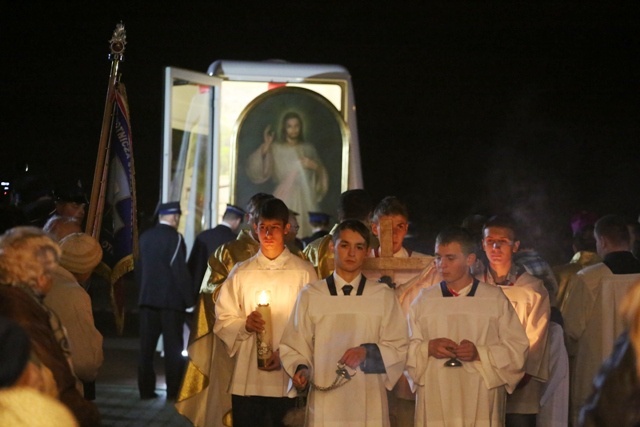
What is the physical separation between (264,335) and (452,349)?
1.24 m

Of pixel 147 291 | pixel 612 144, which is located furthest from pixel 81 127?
pixel 147 291

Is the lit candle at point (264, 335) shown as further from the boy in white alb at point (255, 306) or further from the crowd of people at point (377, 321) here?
the boy in white alb at point (255, 306)

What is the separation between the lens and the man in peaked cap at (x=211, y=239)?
13484 millimetres

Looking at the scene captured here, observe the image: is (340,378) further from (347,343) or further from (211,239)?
(211,239)

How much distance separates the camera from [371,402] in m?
7.63

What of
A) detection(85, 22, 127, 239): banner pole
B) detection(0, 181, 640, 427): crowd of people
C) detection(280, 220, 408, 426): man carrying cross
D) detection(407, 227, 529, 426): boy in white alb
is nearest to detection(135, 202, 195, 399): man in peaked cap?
detection(0, 181, 640, 427): crowd of people

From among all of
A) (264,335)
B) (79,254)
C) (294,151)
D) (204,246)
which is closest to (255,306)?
(264,335)

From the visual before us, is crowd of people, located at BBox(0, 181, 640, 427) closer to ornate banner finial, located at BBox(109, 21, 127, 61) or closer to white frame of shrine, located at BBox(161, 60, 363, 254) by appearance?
ornate banner finial, located at BBox(109, 21, 127, 61)

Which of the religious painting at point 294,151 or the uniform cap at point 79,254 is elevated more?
the religious painting at point 294,151

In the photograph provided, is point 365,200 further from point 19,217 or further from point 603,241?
point 19,217

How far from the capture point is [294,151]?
15656 mm

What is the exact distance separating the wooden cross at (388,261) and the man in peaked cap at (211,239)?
499 centimetres

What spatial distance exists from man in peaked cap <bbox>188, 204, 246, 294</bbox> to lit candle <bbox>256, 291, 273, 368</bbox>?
5.45 meters

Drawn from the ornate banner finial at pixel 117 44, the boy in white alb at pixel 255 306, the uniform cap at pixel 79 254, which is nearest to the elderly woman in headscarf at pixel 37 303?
the uniform cap at pixel 79 254
